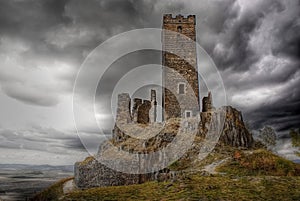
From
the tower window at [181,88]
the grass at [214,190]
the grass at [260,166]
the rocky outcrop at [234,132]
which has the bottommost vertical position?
the grass at [214,190]

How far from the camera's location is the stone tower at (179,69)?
3638 centimetres

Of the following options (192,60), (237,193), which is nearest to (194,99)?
(192,60)

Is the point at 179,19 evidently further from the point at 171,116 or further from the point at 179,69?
the point at 171,116

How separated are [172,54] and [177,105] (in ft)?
24.8

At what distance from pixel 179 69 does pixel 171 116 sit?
22.8ft

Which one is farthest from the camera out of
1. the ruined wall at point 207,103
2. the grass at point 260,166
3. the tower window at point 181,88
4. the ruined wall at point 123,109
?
the ruined wall at point 123,109

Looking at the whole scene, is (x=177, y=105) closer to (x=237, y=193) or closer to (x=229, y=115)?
(x=229, y=115)

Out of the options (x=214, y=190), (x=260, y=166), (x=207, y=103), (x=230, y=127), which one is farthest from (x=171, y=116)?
(x=214, y=190)

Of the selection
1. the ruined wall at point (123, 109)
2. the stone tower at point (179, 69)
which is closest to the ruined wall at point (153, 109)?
the stone tower at point (179, 69)

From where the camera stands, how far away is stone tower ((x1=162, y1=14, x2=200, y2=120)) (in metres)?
36.4

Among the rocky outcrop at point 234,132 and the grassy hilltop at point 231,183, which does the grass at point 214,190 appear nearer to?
the grassy hilltop at point 231,183

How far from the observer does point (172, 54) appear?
38094 mm

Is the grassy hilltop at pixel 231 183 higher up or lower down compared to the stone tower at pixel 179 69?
Result: lower down

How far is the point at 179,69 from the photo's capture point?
37.7 metres
